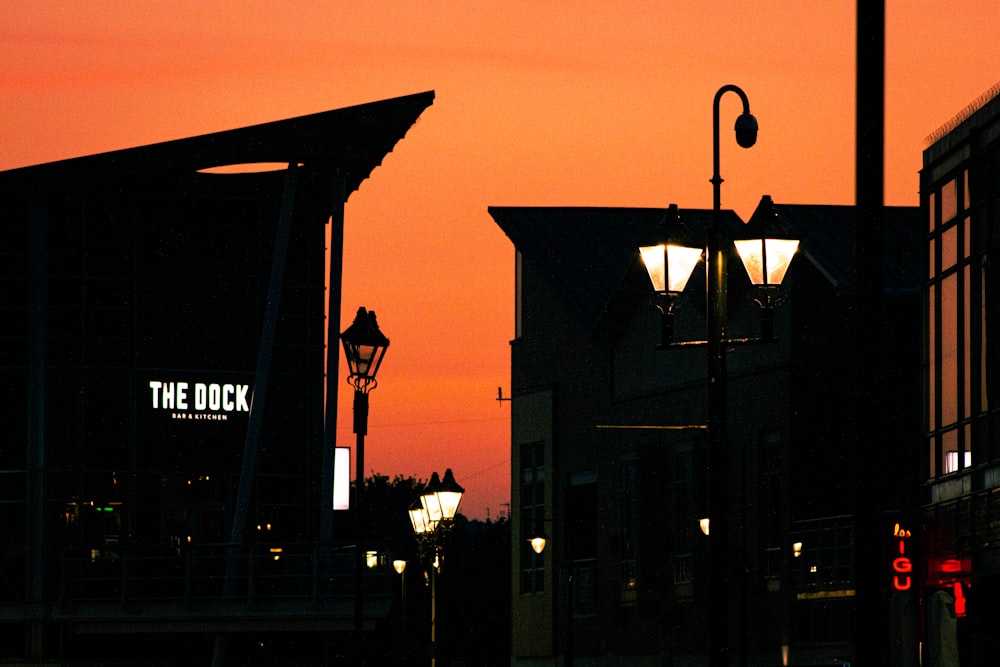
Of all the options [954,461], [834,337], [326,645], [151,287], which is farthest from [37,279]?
[954,461]

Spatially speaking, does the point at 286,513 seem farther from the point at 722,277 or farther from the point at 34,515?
the point at 722,277

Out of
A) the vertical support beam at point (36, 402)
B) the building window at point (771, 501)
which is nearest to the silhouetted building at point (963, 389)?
the building window at point (771, 501)

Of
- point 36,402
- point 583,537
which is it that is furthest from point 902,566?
point 583,537

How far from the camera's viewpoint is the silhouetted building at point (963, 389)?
3195 centimetres

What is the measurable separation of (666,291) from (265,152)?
27251 mm

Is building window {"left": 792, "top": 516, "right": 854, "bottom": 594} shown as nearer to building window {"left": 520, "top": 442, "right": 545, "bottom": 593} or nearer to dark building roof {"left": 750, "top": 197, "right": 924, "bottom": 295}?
dark building roof {"left": 750, "top": 197, "right": 924, "bottom": 295}

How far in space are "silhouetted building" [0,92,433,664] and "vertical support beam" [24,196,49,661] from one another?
0.04 m

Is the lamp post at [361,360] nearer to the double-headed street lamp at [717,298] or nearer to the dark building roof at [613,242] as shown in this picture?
the double-headed street lamp at [717,298]

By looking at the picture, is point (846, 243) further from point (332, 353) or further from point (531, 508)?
point (531, 508)

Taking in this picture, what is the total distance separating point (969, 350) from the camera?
1323 inches

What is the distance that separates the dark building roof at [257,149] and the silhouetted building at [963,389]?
13.0 m

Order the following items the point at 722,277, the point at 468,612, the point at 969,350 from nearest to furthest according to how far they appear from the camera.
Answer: the point at 722,277 < the point at 969,350 < the point at 468,612

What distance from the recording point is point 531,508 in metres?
60.5

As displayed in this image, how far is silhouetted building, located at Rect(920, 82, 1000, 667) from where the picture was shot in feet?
105
